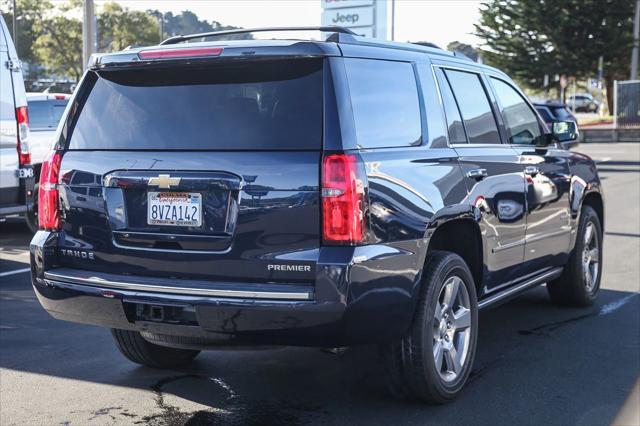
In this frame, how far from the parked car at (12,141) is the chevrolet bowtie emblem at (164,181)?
594 cm

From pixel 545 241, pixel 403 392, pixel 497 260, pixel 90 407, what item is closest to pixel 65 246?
pixel 90 407

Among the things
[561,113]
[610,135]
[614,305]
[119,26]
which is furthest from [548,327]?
[119,26]

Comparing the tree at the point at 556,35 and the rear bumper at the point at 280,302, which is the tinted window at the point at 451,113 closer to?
the rear bumper at the point at 280,302

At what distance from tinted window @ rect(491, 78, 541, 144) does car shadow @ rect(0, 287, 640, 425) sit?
140cm

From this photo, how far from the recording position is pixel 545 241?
6.38 m

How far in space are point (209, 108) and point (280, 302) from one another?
102cm

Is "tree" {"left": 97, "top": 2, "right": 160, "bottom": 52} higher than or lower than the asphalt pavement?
higher

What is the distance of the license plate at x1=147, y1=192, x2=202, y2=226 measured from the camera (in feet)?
14.0

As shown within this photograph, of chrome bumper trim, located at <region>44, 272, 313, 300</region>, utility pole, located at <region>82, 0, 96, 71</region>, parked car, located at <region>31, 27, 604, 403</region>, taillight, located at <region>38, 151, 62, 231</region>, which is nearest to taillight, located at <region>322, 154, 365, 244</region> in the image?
parked car, located at <region>31, 27, 604, 403</region>

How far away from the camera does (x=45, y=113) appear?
13.5 m

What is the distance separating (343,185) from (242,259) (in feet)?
1.88

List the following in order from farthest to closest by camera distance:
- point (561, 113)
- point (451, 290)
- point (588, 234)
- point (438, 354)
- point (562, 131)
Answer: point (561, 113)
point (588, 234)
point (562, 131)
point (451, 290)
point (438, 354)

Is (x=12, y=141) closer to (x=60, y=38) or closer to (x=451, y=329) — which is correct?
(x=451, y=329)

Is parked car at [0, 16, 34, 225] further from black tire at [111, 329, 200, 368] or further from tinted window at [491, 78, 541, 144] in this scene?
tinted window at [491, 78, 541, 144]
